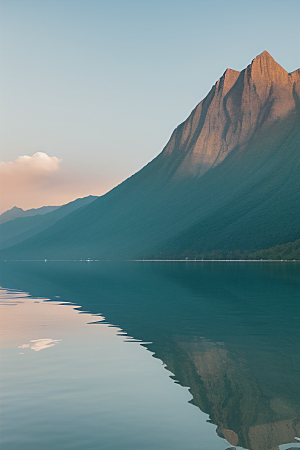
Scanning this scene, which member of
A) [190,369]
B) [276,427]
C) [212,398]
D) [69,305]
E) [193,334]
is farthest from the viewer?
[69,305]

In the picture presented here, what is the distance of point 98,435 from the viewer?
1611 centimetres

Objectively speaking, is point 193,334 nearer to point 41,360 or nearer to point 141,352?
point 141,352

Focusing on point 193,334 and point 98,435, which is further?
point 193,334

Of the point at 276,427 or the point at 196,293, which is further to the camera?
the point at 196,293

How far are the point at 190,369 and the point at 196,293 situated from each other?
143 ft

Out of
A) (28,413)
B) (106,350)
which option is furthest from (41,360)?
(28,413)

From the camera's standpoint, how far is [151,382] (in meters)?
22.5

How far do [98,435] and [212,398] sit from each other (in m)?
5.10

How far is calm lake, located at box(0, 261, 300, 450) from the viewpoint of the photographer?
16.2 metres

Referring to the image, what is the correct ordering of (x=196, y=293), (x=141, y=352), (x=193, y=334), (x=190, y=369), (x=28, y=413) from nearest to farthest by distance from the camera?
1. (x=28, y=413)
2. (x=190, y=369)
3. (x=141, y=352)
4. (x=193, y=334)
5. (x=196, y=293)

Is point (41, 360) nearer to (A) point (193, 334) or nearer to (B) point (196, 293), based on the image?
(A) point (193, 334)

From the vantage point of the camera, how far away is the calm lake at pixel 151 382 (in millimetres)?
16203

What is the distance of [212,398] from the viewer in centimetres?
1991

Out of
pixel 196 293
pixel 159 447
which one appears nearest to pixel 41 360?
pixel 159 447
